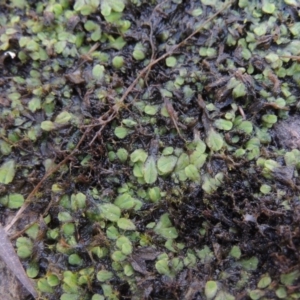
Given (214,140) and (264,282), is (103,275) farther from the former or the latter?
(214,140)

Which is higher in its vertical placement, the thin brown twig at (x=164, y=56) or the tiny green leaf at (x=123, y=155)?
the thin brown twig at (x=164, y=56)

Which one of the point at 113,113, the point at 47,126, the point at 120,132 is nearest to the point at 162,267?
the point at 120,132

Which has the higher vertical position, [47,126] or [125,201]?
[47,126]

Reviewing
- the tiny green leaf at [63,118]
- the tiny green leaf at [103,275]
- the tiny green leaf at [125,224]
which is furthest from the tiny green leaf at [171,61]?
the tiny green leaf at [103,275]

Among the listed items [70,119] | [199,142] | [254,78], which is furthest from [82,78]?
[254,78]

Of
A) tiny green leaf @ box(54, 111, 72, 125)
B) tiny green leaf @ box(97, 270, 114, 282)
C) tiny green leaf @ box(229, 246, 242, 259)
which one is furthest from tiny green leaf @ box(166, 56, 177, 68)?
tiny green leaf @ box(97, 270, 114, 282)

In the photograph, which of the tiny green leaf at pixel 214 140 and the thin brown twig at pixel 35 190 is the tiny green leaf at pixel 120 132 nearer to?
the thin brown twig at pixel 35 190

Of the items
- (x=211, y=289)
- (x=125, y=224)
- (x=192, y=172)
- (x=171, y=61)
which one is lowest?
(x=211, y=289)

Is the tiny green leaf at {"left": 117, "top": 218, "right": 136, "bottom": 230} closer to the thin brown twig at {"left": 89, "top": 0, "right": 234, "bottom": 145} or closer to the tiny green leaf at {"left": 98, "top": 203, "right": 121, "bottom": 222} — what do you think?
the tiny green leaf at {"left": 98, "top": 203, "right": 121, "bottom": 222}
